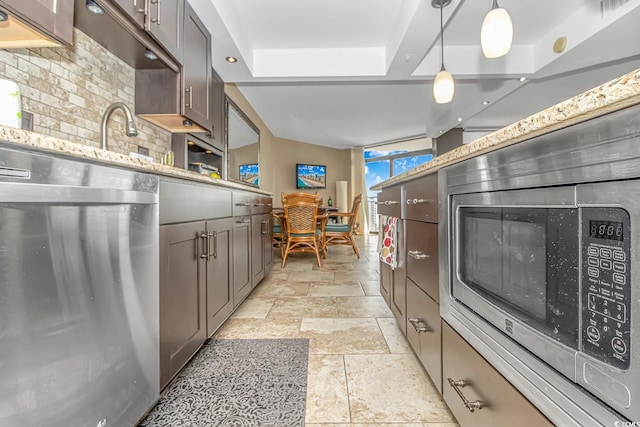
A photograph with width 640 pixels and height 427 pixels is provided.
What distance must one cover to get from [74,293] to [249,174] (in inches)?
136

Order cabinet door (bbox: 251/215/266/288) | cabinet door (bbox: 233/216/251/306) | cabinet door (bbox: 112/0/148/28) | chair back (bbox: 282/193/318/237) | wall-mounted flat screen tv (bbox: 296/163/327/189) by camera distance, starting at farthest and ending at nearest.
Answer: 1. wall-mounted flat screen tv (bbox: 296/163/327/189)
2. chair back (bbox: 282/193/318/237)
3. cabinet door (bbox: 251/215/266/288)
4. cabinet door (bbox: 233/216/251/306)
5. cabinet door (bbox: 112/0/148/28)

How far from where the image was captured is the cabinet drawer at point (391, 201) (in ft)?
4.92

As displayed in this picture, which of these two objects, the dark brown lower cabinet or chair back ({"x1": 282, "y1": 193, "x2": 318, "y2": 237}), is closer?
the dark brown lower cabinet

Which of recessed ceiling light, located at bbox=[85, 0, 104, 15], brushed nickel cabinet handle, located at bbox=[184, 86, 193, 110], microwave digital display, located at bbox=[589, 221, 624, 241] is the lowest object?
microwave digital display, located at bbox=[589, 221, 624, 241]

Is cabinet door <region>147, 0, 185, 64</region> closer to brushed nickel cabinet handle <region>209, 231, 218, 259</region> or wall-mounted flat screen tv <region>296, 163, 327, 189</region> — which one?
brushed nickel cabinet handle <region>209, 231, 218, 259</region>

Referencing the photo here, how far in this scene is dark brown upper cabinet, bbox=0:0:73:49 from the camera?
0.81 m

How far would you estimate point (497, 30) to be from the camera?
1.71 m

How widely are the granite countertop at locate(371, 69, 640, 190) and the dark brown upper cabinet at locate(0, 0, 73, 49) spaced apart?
4.48 feet

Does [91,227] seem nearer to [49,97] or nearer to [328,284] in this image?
[49,97]

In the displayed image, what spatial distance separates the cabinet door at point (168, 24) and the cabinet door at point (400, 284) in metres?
1.66

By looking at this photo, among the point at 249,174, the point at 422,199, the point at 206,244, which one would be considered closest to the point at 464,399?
the point at 422,199

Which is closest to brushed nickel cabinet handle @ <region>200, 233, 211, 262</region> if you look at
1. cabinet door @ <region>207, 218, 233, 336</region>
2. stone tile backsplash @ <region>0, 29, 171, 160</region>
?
cabinet door @ <region>207, 218, 233, 336</region>

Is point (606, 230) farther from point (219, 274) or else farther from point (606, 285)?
point (219, 274)

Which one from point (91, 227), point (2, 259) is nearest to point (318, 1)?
point (91, 227)
